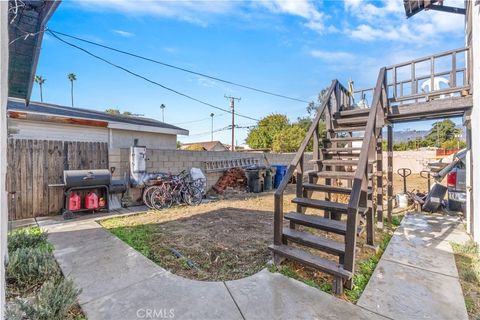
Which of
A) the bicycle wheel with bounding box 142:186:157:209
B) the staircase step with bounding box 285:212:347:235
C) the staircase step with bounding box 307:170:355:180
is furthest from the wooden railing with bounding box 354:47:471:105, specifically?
the bicycle wheel with bounding box 142:186:157:209

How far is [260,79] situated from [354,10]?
8.90m

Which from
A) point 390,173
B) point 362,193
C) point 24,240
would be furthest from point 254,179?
point 24,240

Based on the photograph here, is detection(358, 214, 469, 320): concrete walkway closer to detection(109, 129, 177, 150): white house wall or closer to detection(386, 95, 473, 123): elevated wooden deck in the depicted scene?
detection(386, 95, 473, 123): elevated wooden deck

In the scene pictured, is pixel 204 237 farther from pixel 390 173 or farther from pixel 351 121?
pixel 390 173

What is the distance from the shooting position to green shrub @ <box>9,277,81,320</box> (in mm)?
1658

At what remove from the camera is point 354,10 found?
6.65m

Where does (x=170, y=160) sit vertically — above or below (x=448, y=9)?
below

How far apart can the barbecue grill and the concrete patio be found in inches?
85.0

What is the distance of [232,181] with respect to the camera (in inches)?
360

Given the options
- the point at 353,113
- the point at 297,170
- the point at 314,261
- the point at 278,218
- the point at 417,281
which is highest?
the point at 353,113

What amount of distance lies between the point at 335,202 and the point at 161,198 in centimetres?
459

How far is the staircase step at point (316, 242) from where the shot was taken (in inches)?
101

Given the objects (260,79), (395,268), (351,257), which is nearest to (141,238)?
(351,257)

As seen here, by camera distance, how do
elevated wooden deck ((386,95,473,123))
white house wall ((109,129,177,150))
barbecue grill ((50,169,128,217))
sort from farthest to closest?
white house wall ((109,129,177,150))
barbecue grill ((50,169,128,217))
elevated wooden deck ((386,95,473,123))
